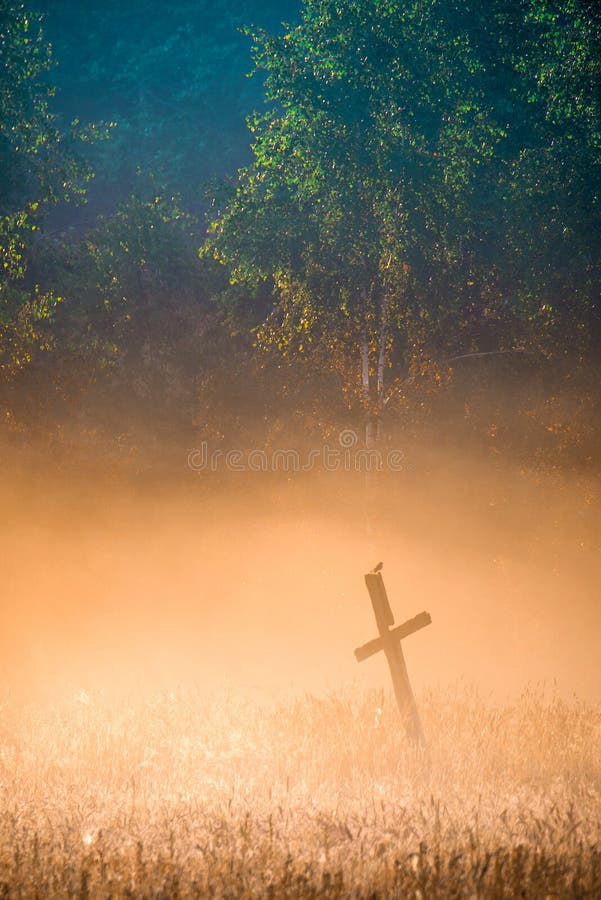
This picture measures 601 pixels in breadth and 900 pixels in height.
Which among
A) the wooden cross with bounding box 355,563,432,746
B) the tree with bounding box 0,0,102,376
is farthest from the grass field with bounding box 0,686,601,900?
the tree with bounding box 0,0,102,376

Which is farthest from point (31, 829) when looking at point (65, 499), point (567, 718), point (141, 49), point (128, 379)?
point (141, 49)

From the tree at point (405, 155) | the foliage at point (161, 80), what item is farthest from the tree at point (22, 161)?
the foliage at point (161, 80)

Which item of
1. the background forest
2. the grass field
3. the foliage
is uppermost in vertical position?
the foliage

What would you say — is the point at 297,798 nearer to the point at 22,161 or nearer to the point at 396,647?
the point at 396,647

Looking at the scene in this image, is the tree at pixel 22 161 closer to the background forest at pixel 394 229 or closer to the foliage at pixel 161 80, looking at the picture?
the background forest at pixel 394 229

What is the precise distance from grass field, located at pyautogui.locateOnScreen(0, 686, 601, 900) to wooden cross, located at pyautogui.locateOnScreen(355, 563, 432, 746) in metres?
0.31

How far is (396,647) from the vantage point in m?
9.15

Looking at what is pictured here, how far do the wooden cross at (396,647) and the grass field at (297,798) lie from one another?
312mm

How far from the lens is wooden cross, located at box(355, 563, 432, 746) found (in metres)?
8.78

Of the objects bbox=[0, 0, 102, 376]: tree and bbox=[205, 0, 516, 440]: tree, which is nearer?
bbox=[0, 0, 102, 376]: tree

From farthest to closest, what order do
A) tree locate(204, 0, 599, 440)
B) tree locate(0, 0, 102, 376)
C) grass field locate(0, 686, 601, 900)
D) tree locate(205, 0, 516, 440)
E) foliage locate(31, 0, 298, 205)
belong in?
foliage locate(31, 0, 298, 205), tree locate(205, 0, 516, 440), tree locate(204, 0, 599, 440), tree locate(0, 0, 102, 376), grass field locate(0, 686, 601, 900)

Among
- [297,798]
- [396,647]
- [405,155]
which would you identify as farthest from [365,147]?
[297,798]

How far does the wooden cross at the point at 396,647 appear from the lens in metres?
8.78

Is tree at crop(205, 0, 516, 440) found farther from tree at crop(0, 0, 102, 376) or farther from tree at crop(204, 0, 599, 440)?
tree at crop(0, 0, 102, 376)
